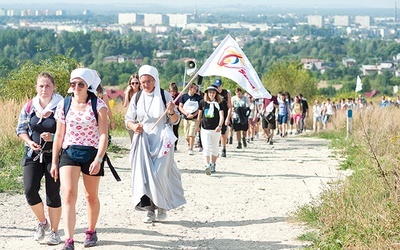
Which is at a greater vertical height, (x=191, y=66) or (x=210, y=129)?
(x=191, y=66)

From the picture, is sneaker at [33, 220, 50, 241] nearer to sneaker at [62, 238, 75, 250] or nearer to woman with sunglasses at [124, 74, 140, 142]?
sneaker at [62, 238, 75, 250]

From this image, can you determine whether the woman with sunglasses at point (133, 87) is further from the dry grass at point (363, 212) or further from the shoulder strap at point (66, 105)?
the shoulder strap at point (66, 105)

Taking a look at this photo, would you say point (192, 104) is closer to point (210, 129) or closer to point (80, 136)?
point (210, 129)

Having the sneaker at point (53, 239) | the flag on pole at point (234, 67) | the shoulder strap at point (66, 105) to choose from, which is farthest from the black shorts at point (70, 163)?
the flag on pole at point (234, 67)

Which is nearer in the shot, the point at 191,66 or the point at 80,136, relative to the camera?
the point at 80,136

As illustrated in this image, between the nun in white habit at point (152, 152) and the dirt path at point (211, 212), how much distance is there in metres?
0.25

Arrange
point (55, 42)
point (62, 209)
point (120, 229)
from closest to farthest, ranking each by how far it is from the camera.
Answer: point (62, 209) < point (120, 229) < point (55, 42)

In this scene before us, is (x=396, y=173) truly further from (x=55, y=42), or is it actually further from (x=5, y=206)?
(x=55, y=42)

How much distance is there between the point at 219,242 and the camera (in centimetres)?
902

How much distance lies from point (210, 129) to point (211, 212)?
380 centimetres

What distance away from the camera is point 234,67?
1202 centimetres

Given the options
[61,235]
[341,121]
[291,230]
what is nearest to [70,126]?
[61,235]

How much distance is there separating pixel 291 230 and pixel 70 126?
269cm

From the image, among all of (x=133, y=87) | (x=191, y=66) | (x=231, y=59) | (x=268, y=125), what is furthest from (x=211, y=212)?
(x=268, y=125)
